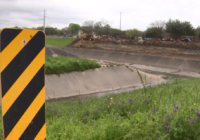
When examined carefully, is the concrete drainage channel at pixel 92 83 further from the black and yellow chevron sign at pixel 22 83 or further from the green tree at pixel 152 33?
the green tree at pixel 152 33

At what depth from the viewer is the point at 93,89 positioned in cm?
1727

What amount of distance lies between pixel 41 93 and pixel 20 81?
257mm

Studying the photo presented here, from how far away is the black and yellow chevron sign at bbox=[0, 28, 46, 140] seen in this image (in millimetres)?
2328

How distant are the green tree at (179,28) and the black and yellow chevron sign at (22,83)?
48.5m

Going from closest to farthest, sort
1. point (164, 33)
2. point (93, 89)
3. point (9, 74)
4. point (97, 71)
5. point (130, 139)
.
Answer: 1. point (9, 74)
2. point (130, 139)
3. point (93, 89)
4. point (97, 71)
5. point (164, 33)

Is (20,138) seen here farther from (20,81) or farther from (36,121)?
(20,81)

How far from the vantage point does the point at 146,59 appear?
3297cm

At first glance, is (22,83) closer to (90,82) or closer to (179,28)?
(90,82)

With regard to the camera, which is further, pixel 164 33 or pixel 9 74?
pixel 164 33

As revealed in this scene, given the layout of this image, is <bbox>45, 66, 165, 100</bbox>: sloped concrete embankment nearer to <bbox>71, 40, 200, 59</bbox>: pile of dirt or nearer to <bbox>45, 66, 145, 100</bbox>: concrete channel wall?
<bbox>45, 66, 145, 100</bbox>: concrete channel wall

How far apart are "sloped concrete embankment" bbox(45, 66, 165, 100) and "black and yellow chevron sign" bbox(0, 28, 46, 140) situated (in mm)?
12279

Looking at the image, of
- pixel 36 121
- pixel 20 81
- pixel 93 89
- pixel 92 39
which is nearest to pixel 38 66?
pixel 20 81

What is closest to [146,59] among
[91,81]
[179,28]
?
[91,81]

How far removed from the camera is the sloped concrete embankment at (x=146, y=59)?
92.1 ft
